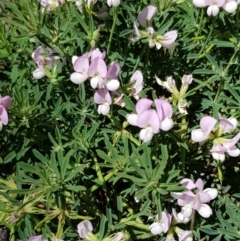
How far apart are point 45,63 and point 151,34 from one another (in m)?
0.51

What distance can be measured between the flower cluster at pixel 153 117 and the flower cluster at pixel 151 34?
16.2 inches

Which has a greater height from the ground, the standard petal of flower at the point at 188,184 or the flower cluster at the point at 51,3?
the flower cluster at the point at 51,3

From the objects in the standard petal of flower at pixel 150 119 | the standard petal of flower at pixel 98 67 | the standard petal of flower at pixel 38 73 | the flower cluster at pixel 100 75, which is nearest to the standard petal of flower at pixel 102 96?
the flower cluster at pixel 100 75

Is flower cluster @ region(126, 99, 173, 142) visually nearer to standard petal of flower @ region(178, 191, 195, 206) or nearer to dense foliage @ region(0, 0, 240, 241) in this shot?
dense foliage @ region(0, 0, 240, 241)

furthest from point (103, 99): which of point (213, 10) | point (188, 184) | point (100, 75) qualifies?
point (213, 10)

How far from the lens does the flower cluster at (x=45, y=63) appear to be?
2428mm

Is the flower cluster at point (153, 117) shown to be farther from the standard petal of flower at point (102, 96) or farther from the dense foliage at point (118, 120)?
the standard petal of flower at point (102, 96)

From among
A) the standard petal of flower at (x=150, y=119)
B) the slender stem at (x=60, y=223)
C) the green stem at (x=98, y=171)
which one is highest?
the standard petal of flower at (x=150, y=119)

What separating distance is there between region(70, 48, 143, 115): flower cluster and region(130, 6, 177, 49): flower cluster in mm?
284

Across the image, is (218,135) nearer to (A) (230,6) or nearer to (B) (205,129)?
(B) (205,129)

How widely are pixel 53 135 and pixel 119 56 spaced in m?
0.53

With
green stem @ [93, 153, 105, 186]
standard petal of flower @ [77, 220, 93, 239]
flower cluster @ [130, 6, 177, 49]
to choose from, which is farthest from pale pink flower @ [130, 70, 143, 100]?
standard petal of flower @ [77, 220, 93, 239]

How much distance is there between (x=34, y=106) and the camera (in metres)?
2.42

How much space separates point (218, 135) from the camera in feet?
7.59
